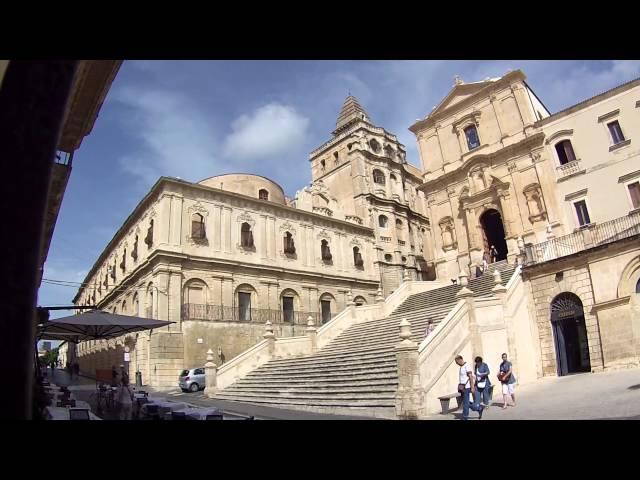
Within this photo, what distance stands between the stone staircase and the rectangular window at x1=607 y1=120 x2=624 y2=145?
734 centimetres

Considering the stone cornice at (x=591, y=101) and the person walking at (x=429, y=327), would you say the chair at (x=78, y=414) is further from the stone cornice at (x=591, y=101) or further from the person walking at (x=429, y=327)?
the stone cornice at (x=591, y=101)

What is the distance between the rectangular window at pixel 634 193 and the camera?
62.7 ft

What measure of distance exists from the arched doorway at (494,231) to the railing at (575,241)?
7.67 meters

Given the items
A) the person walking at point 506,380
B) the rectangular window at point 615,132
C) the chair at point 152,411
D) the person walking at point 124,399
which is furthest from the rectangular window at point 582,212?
the person walking at point 124,399

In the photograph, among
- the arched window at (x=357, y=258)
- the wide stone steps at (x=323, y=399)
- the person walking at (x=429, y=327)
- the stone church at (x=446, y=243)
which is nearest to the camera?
the wide stone steps at (x=323, y=399)

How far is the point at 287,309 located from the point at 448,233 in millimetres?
11390

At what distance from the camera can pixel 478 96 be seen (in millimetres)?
25719

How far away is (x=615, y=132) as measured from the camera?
20.0 m

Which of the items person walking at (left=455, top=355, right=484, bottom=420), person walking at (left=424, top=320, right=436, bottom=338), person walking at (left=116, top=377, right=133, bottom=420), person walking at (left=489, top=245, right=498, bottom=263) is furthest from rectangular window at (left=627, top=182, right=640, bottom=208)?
person walking at (left=116, top=377, right=133, bottom=420)

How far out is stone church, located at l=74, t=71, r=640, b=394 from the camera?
15.7m

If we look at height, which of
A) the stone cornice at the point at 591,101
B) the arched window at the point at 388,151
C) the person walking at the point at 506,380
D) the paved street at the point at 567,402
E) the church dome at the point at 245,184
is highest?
the arched window at the point at 388,151

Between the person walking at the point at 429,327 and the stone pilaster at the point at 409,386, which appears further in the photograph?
the person walking at the point at 429,327

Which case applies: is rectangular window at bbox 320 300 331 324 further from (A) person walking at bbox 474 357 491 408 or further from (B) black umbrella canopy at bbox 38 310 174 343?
(A) person walking at bbox 474 357 491 408
